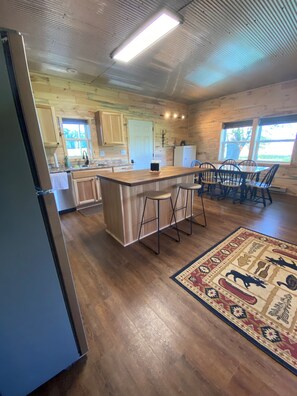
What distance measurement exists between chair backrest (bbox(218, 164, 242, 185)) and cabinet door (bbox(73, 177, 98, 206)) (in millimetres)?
2988

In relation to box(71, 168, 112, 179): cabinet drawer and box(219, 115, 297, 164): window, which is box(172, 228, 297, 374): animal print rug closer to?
box(71, 168, 112, 179): cabinet drawer

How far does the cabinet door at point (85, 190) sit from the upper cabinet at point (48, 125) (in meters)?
0.90

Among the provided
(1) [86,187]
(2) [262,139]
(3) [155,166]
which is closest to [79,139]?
(1) [86,187]

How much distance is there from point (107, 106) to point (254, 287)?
475cm

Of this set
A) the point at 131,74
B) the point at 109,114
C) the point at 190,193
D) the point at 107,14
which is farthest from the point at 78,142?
the point at 190,193

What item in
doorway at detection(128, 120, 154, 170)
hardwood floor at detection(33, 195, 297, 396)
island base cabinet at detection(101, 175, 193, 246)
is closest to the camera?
hardwood floor at detection(33, 195, 297, 396)

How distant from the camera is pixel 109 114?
13.5ft

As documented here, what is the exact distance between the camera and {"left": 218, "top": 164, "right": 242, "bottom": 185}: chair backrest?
3982 mm

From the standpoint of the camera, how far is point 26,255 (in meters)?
0.81

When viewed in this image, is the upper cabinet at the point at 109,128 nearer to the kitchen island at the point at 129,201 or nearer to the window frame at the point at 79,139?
the window frame at the point at 79,139

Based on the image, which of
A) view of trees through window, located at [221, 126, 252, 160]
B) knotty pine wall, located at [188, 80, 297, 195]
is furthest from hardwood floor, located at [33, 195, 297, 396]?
view of trees through window, located at [221, 126, 252, 160]

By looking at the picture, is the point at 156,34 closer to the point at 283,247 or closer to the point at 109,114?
the point at 109,114

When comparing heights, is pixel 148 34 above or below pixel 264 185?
above

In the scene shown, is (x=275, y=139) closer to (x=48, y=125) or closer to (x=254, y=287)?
(x=254, y=287)
